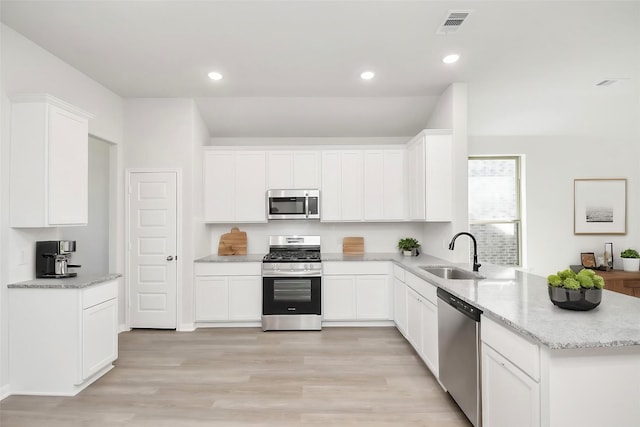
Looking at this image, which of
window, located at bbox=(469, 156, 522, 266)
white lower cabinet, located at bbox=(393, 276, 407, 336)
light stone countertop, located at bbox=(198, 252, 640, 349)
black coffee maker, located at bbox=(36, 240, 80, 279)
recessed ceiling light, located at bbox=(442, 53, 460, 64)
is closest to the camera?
Result: light stone countertop, located at bbox=(198, 252, 640, 349)

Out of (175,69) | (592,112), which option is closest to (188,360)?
(175,69)

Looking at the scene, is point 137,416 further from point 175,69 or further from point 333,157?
point 333,157

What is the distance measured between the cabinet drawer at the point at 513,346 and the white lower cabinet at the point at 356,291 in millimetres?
2477

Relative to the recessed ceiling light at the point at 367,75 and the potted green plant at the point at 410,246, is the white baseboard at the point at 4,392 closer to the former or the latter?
the recessed ceiling light at the point at 367,75

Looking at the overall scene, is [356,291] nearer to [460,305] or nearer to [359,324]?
[359,324]

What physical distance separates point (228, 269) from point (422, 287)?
254cm

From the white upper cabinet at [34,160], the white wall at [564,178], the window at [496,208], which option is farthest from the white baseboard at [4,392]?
the white wall at [564,178]

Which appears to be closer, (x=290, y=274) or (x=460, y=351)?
(x=460, y=351)

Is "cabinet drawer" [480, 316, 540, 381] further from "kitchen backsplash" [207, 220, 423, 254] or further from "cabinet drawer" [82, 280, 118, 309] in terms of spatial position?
"kitchen backsplash" [207, 220, 423, 254]

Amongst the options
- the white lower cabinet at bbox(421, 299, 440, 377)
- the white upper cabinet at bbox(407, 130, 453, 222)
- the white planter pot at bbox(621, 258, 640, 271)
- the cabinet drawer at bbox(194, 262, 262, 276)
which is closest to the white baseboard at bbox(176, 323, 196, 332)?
the cabinet drawer at bbox(194, 262, 262, 276)

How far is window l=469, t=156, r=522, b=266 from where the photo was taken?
211 inches

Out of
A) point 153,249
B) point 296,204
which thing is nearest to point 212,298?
point 153,249

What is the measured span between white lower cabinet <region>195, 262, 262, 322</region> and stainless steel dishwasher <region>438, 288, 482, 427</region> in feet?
8.43

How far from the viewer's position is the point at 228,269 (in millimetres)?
4559
